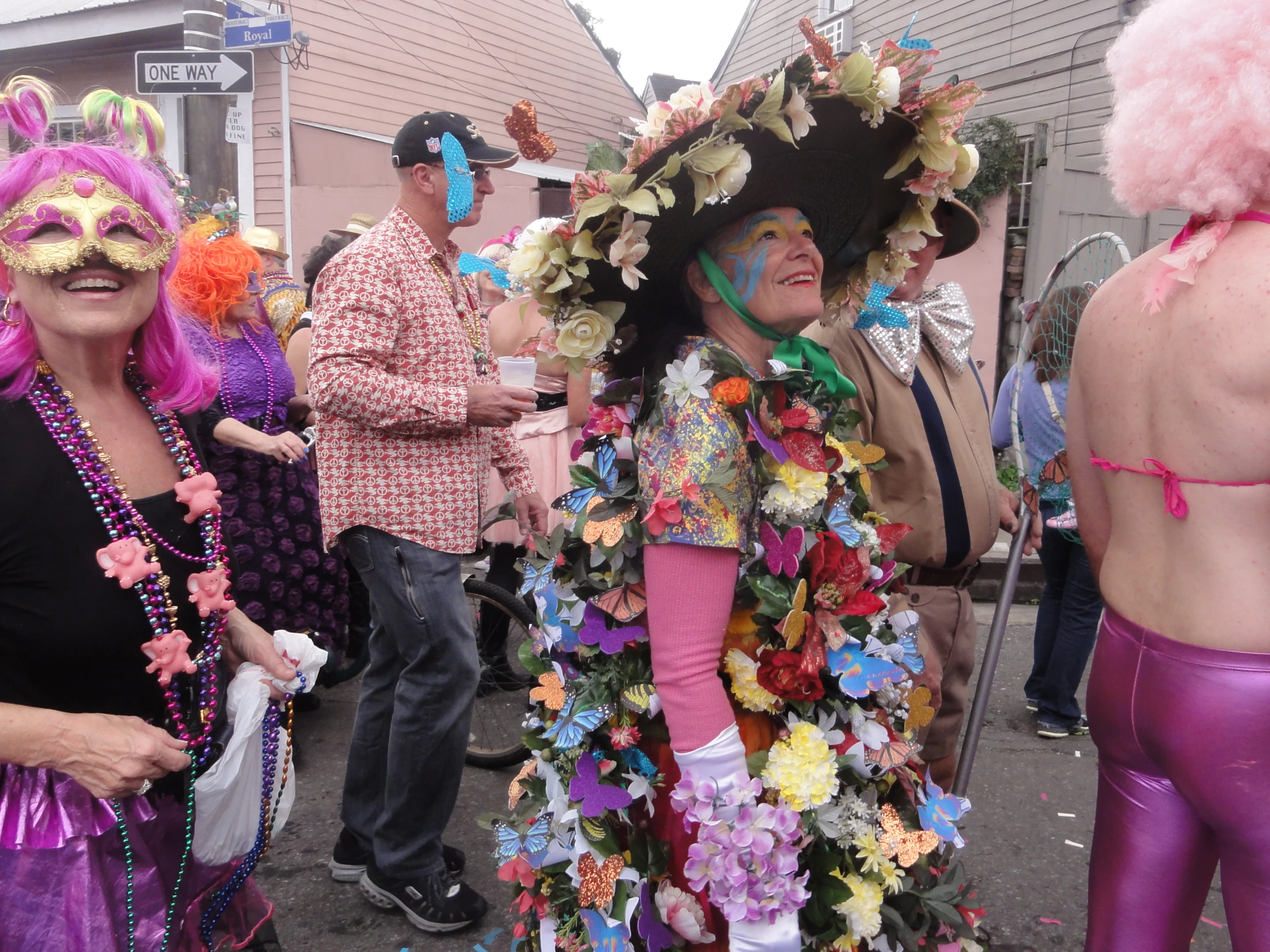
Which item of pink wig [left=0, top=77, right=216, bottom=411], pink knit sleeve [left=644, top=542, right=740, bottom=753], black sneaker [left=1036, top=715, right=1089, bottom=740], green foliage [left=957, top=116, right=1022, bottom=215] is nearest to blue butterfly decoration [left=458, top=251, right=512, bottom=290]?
pink wig [left=0, top=77, right=216, bottom=411]

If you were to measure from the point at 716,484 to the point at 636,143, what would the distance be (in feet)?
2.02

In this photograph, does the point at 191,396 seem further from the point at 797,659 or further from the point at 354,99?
the point at 354,99

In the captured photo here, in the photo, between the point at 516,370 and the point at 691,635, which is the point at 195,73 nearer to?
the point at 516,370

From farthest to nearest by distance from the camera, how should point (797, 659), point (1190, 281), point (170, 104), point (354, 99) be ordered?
point (354, 99) → point (170, 104) → point (797, 659) → point (1190, 281)

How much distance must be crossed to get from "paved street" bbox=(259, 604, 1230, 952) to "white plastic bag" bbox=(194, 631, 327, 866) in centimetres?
119

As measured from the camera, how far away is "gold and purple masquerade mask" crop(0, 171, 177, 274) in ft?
5.02

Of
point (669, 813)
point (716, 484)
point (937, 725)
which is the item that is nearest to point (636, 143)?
point (716, 484)

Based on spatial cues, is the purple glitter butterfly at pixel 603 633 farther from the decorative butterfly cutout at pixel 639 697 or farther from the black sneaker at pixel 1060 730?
the black sneaker at pixel 1060 730

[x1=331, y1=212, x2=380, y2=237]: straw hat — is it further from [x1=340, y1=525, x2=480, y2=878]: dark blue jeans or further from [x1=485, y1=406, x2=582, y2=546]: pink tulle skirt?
[x1=340, y1=525, x2=480, y2=878]: dark blue jeans

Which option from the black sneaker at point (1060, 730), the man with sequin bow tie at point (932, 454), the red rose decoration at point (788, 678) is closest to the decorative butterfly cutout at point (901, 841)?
the red rose decoration at point (788, 678)

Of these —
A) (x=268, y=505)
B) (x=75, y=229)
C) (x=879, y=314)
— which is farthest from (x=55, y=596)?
(x=268, y=505)

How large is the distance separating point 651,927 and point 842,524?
2.78 feet

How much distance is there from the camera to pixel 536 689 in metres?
1.98

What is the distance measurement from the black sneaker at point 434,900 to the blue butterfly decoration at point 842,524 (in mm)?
1728
